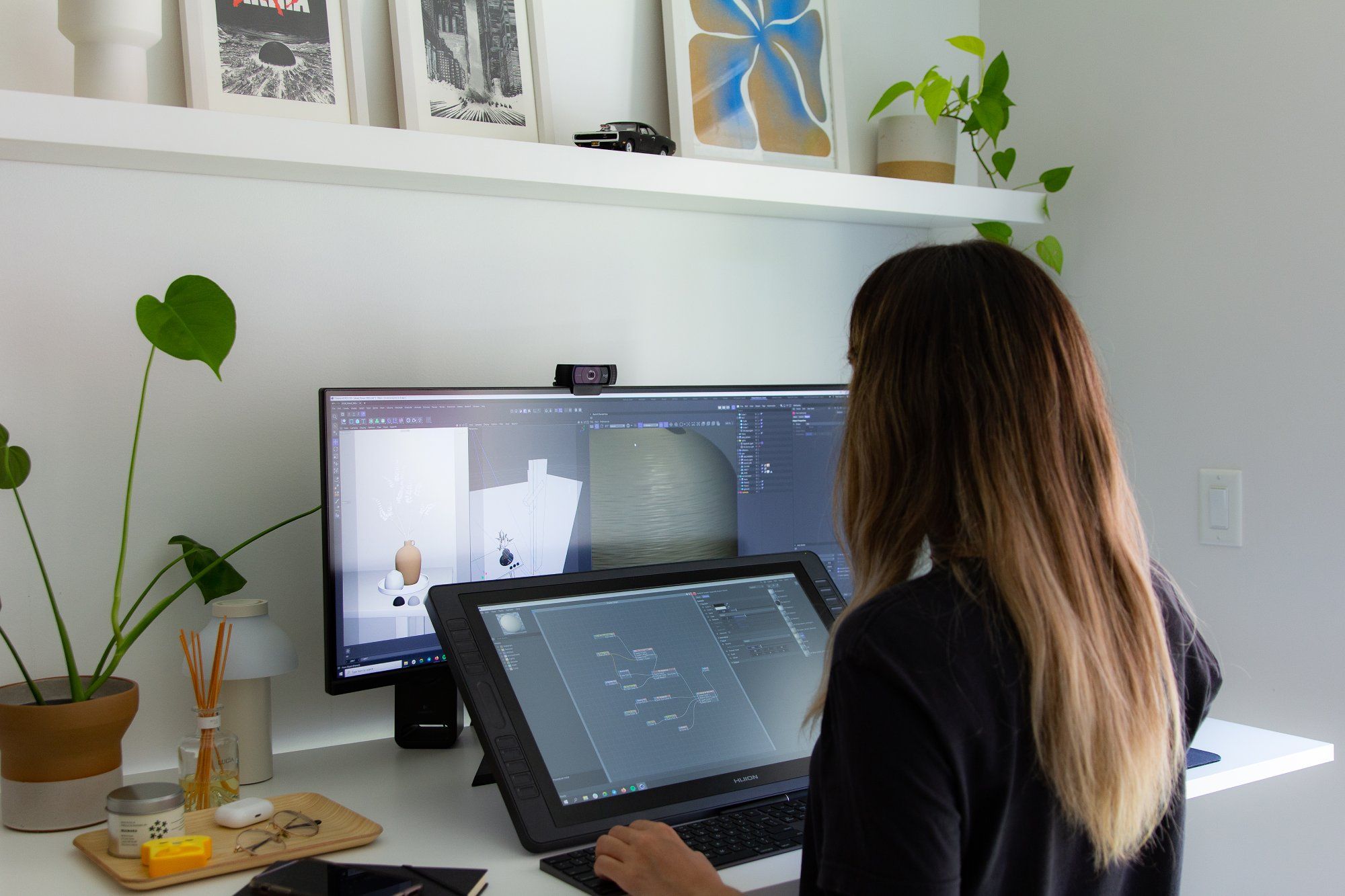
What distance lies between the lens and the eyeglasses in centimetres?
106

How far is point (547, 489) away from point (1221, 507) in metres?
1.08

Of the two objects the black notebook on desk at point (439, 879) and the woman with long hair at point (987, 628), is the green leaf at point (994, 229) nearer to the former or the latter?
the woman with long hair at point (987, 628)

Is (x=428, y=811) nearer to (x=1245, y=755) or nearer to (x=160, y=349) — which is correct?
(x=160, y=349)

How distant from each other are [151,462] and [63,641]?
11.0 inches

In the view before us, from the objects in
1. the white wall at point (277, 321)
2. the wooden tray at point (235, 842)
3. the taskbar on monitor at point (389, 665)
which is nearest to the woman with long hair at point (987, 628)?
the wooden tray at point (235, 842)

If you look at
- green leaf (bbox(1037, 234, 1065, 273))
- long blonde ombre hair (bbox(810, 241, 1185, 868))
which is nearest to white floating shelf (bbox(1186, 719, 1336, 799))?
long blonde ombre hair (bbox(810, 241, 1185, 868))

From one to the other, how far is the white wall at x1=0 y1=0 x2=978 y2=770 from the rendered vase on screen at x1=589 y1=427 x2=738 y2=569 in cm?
23

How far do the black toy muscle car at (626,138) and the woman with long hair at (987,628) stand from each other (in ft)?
2.40

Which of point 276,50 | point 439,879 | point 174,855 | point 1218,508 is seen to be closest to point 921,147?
point 1218,508

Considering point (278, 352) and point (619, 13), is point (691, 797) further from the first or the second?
point (619, 13)

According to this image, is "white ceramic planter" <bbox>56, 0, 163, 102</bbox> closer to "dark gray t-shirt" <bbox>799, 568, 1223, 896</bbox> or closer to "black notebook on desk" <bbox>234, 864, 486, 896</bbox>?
"black notebook on desk" <bbox>234, 864, 486, 896</bbox>

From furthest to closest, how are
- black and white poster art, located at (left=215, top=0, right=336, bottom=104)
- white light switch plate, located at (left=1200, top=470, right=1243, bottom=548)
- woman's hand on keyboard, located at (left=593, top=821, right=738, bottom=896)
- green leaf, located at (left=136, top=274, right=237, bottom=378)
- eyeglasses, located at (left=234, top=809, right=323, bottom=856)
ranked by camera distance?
1. white light switch plate, located at (left=1200, top=470, right=1243, bottom=548)
2. black and white poster art, located at (left=215, top=0, right=336, bottom=104)
3. green leaf, located at (left=136, top=274, right=237, bottom=378)
4. eyeglasses, located at (left=234, top=809, right=323, bottom=856)
5. woman's hand on keyboard, located at (left=593, top=821, right=738, bottom=896)

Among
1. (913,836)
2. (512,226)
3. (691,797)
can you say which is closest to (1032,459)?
(913,836)

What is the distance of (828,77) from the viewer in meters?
1.91
